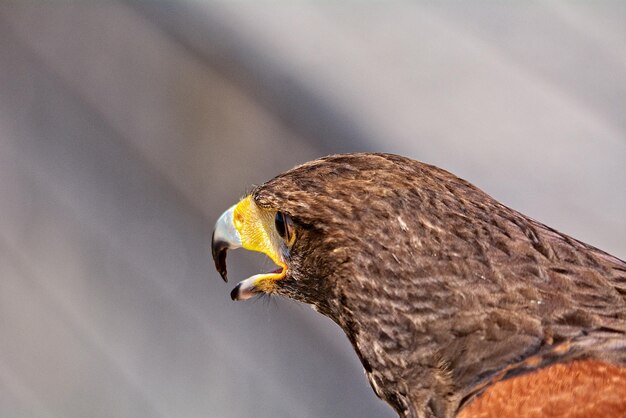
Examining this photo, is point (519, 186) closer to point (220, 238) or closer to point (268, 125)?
point (268, 125)

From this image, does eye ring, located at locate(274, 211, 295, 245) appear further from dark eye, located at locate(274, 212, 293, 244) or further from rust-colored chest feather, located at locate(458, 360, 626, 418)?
rust-colored chest feather, located at locate(458, 360, 626, 418)

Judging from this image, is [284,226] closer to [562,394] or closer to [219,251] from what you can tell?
[219,251]

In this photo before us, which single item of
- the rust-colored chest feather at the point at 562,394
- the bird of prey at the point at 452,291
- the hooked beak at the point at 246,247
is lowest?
the rust-colored chest feather at the point at 562,394

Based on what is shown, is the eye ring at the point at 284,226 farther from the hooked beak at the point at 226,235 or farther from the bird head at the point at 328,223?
the hooked beak at the point at 226,235

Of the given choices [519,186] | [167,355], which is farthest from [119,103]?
[519,186]

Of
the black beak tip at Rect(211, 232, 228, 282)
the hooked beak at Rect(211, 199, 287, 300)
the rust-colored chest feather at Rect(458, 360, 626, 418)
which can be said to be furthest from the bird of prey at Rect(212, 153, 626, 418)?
the black beak tip at Rect(211, 232, 228, 282)

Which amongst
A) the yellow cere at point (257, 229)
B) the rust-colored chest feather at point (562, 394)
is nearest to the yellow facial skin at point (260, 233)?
the yellow cere at point (257, 229)

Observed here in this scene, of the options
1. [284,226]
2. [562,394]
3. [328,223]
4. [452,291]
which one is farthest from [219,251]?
[562,394]
